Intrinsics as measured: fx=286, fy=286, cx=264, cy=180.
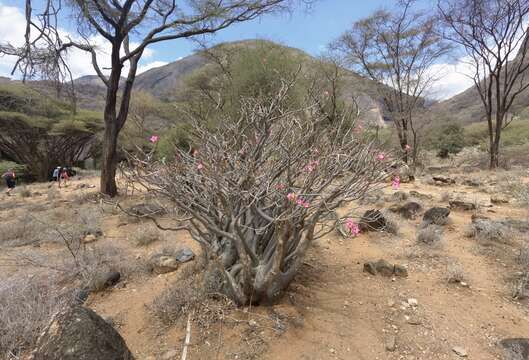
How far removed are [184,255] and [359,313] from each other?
2098 millimetres

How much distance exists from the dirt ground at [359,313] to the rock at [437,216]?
0.58 metres

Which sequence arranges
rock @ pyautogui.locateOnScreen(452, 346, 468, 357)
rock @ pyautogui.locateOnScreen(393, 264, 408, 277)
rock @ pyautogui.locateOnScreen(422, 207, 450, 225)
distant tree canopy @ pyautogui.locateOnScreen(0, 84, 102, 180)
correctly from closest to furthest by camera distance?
1. rock @ pyautogui.locateOnScreen(452, 346, 468, 357)
2. rock @ pyautogui.locateOnScreen(393, 264, 408, 277)
3. rock @ pyautogui.locateOnScreen(422, 207, 450, 225)
4. distant tree canopy @ pyautogui.locateOnScreen(0, 84, 102, 180)

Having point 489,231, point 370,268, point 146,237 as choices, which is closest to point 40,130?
point 146,237

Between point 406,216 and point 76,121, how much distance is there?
17.0m

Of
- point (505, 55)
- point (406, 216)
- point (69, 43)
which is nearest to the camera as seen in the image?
point (406, 216)

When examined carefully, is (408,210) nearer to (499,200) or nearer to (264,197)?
(499,200)

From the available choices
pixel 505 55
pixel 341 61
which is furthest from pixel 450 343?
pixel 341 61

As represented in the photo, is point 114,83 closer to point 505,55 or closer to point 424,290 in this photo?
point 424,290

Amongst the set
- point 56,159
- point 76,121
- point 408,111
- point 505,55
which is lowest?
point 56,159

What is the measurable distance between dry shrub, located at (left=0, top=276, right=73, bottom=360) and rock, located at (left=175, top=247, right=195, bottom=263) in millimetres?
1110

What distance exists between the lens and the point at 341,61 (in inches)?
587

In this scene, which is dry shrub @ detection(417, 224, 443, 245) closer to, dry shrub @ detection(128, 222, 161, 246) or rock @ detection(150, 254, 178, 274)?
rock @ detection(150, 254, 178, 274)

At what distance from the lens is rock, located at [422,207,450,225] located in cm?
416

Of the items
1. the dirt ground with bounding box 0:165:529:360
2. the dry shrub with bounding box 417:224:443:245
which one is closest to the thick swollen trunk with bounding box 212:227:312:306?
the dirt ground with bounding box 0:165:529:360
